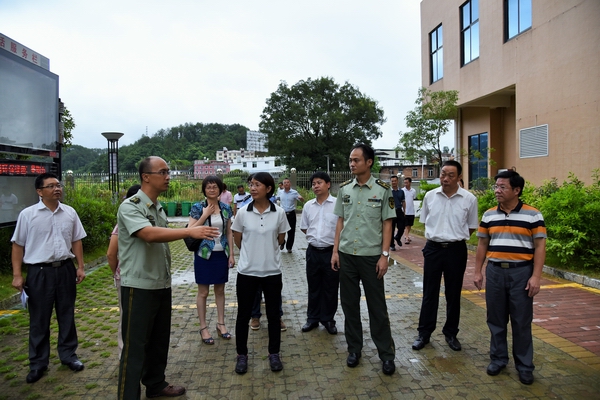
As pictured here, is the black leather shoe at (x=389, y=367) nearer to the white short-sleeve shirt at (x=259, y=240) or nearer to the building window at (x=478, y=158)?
the white short-sleeve shirt at (x=259, y=240)

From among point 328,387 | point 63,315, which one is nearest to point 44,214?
point 63,315

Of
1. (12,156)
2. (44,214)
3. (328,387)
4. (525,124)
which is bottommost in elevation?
A: (328,387)

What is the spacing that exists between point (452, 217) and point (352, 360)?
1690mm

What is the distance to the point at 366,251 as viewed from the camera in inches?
160

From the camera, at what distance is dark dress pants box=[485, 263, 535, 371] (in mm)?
3753

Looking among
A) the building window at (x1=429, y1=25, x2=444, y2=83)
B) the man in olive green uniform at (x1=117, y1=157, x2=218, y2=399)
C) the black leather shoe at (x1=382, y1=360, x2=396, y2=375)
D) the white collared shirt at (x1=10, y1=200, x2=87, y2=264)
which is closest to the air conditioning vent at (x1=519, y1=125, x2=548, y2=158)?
the building window at (x1=429, y1=25, x2=444, y2=83)

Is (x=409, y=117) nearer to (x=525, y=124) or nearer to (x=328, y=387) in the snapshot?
(x=525, y=124)

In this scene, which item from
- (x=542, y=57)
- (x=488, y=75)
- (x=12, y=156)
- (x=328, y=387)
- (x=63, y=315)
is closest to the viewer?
(x=328, y=387)

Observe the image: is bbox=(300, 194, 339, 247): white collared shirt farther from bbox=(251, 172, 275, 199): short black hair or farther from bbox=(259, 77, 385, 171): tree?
bbox=(259, 77, 385, 171): tree

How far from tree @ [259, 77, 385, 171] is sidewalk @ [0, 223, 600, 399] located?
123 feet

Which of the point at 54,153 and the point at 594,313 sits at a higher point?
the point at 54,153

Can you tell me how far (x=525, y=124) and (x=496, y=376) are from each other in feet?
38.6

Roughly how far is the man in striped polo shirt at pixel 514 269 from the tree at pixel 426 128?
524 inches

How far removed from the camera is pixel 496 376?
3.81m
